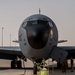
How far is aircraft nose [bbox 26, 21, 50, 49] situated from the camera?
510 inches

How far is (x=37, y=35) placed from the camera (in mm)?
12906

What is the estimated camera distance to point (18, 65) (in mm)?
23656

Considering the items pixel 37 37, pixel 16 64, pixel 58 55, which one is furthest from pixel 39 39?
pixel 16 64

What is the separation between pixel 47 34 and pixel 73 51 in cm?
746

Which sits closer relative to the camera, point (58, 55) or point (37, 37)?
point (37, 37)

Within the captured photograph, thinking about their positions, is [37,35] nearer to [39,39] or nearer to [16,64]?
[39,39]

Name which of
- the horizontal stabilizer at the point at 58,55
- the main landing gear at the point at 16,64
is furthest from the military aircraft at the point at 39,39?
the main landing gear at the point at 16,64

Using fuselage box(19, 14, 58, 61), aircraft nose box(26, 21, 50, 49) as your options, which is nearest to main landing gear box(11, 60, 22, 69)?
fuselage box(19, 14, 58, 61)

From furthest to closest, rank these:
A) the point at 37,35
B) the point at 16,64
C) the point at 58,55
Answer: the point at 16,64
the point at 58,55
the point at 37,35

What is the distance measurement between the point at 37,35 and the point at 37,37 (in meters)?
0.11

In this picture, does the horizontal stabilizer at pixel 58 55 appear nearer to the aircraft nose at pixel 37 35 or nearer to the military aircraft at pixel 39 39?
the military aircraft at pixel 39 39

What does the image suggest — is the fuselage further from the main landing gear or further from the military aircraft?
the main landing gear

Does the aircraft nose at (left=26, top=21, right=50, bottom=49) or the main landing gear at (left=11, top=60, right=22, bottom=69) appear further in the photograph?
the main landing gear at (left=11, top=60, right=22, bottom=69)

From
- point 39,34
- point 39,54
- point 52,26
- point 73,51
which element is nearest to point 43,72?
point 39,54
